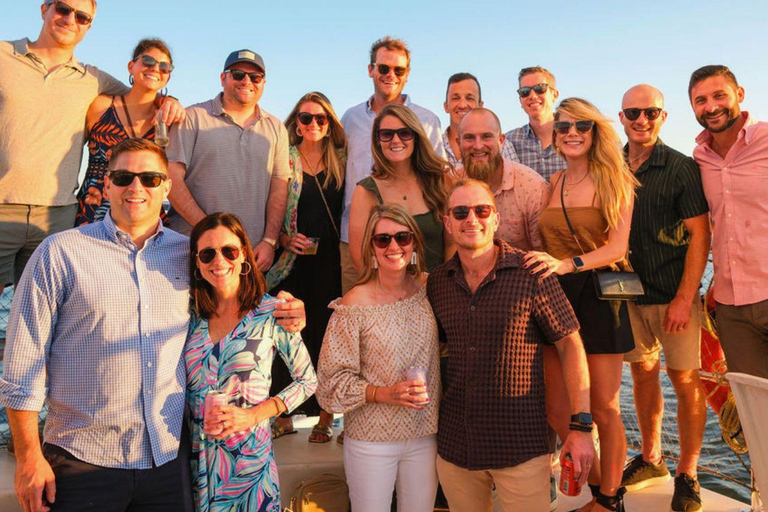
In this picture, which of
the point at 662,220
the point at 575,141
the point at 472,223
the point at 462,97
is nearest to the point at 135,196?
the point at 472,223

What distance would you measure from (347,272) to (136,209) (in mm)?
2042

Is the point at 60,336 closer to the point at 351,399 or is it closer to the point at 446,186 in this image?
the point at 351,399

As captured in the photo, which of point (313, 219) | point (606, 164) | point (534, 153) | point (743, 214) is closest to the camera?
point (606, 164)

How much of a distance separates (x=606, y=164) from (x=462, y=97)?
259cm

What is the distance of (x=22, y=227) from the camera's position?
13.1 feet

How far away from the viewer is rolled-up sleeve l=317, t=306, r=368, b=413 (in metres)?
3.38

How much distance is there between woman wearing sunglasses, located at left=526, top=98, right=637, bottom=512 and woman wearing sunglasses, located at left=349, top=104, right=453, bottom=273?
2.51ft

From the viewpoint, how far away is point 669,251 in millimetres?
4629

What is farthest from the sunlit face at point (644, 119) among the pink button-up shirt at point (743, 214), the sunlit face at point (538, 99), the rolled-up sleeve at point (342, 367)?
the rolled-up sleeve at point (342, 367)

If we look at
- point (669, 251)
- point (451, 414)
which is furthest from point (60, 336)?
point (669, 251)

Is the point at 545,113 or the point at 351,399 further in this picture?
the point at 545,113

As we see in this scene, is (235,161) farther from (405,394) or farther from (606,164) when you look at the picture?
(606,164)

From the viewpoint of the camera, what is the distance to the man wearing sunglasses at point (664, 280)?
451 cm

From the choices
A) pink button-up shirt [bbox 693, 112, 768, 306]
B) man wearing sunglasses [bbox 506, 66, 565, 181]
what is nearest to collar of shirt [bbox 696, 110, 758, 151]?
pink button-up shirt [bbox 693, 112, 768, 306]
